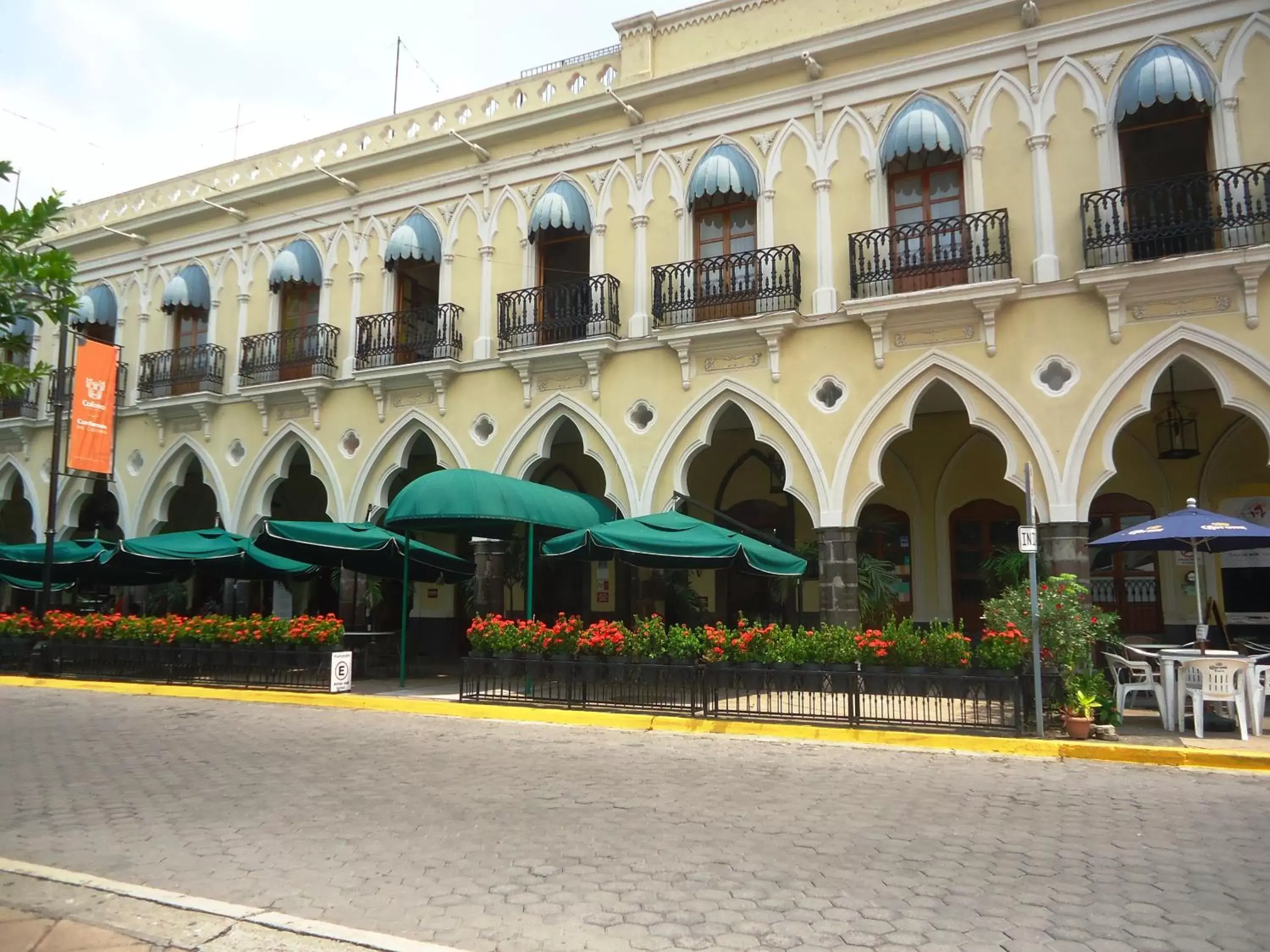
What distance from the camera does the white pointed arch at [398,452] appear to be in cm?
1900

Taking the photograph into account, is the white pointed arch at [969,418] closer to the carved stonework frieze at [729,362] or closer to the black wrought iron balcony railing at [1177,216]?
the carved stonework frieze at [729,362]

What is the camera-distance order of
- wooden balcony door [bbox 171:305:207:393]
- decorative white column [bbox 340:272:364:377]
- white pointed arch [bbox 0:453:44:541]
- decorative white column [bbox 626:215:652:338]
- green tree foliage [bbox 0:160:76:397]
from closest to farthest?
green tree foliage [bbox 0:160:76:397] → decorative white column [bbox 626:215:652:338] → decorative white column [bbox 340:272:364:377] → wooden balcony door [bbox 171:305:207:393] → white pointed arch [bbox 0:453:44:541]

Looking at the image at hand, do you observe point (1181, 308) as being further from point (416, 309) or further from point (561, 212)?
point (416, 309)

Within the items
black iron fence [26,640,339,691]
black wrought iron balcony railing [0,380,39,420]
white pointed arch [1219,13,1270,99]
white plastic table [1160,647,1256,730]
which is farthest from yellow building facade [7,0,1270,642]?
Result: black iron fence [26,640,339,691]

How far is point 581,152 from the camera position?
18562 mm

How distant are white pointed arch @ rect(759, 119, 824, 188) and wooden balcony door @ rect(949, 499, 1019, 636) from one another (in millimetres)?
7392

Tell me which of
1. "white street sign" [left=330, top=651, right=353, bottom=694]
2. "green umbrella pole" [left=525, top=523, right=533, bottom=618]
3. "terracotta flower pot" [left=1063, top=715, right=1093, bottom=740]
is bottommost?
"terracotta flower pot" [left=1063, top=715, right=1093, bottom=740]

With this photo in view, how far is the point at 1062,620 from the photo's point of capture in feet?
36.3

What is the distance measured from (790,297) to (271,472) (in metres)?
12.8

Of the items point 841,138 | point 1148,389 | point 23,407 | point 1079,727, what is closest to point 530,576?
point 1079,727

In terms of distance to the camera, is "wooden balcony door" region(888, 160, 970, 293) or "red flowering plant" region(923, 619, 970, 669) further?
"wooden balcony door" region(888, 160, 970, 293)

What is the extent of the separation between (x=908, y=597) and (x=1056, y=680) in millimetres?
7294

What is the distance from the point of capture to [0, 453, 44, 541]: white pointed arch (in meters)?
24.3

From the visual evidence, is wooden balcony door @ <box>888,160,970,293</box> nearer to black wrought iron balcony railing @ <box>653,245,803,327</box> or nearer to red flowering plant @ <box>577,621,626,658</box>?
black wrought iron balcony railing @ <box>653,245,803,327</box>
